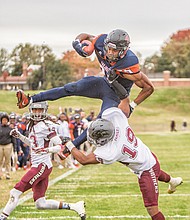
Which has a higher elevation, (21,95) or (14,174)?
(21,95)

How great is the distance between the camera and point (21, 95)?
29.1 feet

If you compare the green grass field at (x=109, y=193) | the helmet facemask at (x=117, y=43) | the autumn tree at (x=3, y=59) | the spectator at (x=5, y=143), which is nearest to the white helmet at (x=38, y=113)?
the green grass field at (x=109, y=193)

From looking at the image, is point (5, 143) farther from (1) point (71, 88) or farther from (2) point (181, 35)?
(2) point (181, 35)

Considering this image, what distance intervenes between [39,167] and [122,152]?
2.33 meters

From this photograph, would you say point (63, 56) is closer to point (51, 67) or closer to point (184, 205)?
point (51, 67)

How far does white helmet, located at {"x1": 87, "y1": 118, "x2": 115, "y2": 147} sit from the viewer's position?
7.64m

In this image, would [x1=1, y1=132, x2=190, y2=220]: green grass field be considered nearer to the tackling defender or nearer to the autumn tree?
the tackling defender

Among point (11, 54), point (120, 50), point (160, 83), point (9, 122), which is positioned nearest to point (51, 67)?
point (11, 54)

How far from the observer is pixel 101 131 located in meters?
7.64

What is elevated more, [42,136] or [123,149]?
[123,149]

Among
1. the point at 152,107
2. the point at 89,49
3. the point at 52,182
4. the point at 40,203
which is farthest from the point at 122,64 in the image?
the point at 152,107

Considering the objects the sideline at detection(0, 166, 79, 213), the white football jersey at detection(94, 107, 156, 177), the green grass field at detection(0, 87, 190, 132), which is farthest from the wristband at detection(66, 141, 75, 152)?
the green grass field at detection(0, 87, 190, 132)

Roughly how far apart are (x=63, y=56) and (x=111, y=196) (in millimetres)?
76029

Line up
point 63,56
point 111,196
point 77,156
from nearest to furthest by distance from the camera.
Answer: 1. point 77,156
2. point 111,196
3. point 63,56
